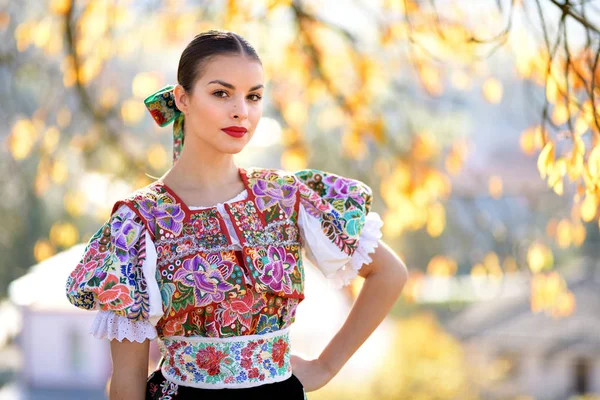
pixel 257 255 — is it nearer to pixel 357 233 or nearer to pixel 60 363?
pixel 357 233

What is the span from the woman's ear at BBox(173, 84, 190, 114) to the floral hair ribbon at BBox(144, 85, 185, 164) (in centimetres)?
10

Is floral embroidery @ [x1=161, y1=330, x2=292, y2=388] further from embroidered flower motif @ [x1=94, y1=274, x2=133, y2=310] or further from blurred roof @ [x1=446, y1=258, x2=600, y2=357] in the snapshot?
blurred roof @ [x1=446, y1=258, x2=600, y2=357]

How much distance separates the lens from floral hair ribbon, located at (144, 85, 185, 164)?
1648 millimetres

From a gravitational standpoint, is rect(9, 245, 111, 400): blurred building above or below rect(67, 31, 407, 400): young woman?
above

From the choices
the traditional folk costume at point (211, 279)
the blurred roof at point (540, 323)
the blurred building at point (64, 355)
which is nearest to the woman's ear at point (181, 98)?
the traditional folk costume at point (211, 279)

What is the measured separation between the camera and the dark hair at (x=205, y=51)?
150 centimetres

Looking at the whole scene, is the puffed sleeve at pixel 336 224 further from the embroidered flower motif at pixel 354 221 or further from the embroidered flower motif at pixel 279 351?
the embroidered flower motif at pixel 279 351

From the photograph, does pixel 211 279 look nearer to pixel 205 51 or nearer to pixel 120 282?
pixel 120 282

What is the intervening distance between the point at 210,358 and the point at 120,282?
22 centimetres

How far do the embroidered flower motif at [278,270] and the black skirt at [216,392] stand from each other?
0.61 ft

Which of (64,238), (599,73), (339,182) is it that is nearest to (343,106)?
(599,73)

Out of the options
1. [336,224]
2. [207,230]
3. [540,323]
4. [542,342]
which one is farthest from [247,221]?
[540,323]

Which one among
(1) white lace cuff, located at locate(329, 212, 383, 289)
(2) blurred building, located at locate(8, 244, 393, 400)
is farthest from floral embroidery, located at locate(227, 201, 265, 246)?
(2) blurred building, located at locate(8, 244, 393, 400)

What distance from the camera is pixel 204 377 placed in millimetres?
1488
